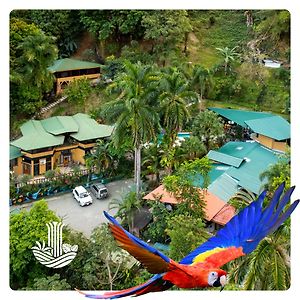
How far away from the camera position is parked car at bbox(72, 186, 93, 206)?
10.0 meters

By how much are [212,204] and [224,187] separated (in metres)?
0.31

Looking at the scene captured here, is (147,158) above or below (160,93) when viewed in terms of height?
below

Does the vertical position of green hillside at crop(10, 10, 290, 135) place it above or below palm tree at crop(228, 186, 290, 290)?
above

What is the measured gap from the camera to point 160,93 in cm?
1005

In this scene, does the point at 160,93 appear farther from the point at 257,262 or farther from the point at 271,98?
the point at 257,262

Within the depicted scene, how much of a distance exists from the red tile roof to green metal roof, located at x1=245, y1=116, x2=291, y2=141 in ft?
3.97

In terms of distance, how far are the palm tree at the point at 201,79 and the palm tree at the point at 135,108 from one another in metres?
0.75

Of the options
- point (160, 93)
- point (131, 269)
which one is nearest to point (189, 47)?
point (160, 93)

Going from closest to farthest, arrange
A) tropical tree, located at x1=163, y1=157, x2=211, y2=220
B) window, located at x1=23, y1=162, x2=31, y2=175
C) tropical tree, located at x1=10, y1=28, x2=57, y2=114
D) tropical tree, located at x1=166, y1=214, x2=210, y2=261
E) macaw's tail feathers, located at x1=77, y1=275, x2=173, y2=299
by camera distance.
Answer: macaw's tail feathers, located at x1=77, y1=275, x2=173, y2=299, tropical tree, located at x1=166, y1=214, x2=210, y2=261, tropical tree, located at x1=163, y1=157, x2=211, y2=220, window, located at x1=23, y1=162, x2=31, y2=175, tropical tree, located at x1=10, y1=28, x2=57, y2=114

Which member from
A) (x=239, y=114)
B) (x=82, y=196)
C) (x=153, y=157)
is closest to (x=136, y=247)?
(x=82, y=196)

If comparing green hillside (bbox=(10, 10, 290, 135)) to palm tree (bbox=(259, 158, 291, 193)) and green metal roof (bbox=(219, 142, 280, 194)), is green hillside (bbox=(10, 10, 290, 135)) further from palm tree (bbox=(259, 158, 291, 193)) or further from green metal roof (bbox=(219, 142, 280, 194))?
palm tree (bbox=(259, 158, 291, 193))

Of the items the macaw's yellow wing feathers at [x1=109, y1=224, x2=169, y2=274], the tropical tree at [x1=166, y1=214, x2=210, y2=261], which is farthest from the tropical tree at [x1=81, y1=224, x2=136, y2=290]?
the macaw's yellow wing feathers at [x1=109, y1=224, x2=169, y2=274]

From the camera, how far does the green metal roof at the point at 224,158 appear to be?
33.3 ft

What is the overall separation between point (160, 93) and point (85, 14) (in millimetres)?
1696
